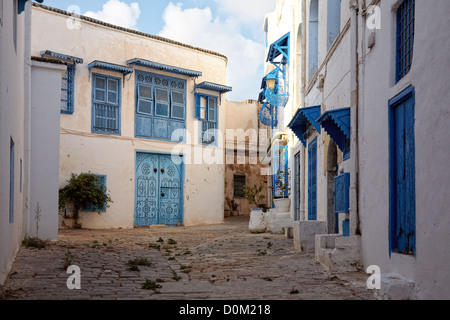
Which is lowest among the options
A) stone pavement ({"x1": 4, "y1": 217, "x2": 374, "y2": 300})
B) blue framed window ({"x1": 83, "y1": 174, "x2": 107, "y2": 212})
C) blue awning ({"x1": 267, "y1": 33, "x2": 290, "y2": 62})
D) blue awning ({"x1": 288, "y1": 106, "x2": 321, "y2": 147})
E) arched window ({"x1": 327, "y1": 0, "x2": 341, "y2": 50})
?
stone pavement ({"x1": 4, "y1": 217, "x2": 374, "y2": 300})

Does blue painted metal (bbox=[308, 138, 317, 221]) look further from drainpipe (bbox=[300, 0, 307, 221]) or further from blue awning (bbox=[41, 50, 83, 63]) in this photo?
blue awning (bbox=[41, 50, 83, 63])

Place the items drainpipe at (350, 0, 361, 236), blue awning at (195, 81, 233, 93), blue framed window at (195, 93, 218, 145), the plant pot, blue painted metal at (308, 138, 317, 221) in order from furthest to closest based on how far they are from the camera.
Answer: blue framed window at (195, 93, 218, 145), blue awning at (195, 81, 233, 93), the plant pot, blue painted metal at (308, 138, 317, 221), drainpipe at (350, 0, 361, 236)

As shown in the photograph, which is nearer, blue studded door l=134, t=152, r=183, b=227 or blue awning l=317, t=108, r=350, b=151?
blue awning l=317, t=108, r=350, b=151

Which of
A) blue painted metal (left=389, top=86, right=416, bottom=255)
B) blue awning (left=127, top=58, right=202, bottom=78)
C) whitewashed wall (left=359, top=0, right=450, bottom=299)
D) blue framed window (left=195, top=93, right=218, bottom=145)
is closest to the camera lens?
whitewashed wall (left=359, top=0, right=450, bottom=299)

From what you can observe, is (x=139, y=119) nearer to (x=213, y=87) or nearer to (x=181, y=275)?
(x=213, y=87)

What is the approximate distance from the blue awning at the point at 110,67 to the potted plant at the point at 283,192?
647 cm

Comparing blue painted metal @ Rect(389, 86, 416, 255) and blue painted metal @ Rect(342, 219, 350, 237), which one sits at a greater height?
blue painted metal @ Rect(389, 86, 416, 255)

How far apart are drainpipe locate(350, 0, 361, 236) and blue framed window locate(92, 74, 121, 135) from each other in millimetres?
11267

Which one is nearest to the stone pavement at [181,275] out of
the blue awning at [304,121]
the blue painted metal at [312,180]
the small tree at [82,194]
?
the blue painted metal at [312,180]

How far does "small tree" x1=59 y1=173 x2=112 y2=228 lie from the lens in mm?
15258

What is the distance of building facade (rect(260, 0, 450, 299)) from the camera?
4.23m

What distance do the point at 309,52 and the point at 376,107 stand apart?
6374 mm

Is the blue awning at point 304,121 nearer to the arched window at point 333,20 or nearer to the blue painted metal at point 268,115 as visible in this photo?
the arched window at point 333,20

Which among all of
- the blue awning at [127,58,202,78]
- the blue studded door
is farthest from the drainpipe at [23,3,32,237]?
the blue studded door
